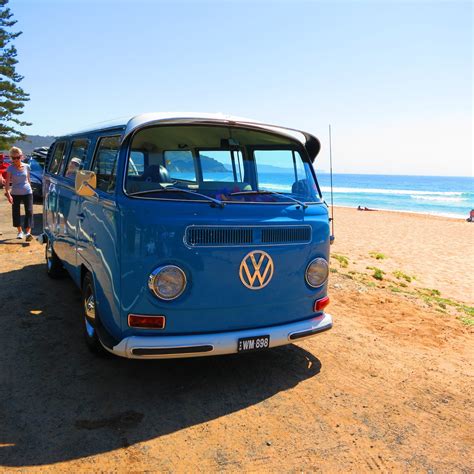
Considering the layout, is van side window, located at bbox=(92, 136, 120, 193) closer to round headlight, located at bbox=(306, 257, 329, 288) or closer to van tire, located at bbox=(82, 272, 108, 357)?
van tire, located at bbox=(82, 272, 108, 357)

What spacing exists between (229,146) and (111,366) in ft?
8.00

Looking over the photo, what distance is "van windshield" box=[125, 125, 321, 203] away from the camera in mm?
3930

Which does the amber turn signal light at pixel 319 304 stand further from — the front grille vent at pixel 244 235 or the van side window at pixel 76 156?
the van side window at pixel 76 156

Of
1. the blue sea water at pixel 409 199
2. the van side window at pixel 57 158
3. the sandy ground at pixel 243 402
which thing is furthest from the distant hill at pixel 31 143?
the sandy ground at pixel 243 402

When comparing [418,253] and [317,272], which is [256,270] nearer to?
[317,272]

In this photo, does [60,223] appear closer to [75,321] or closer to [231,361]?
[75,321]

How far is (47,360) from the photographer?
4.39 m

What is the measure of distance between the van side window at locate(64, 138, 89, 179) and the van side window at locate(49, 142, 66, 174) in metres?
0.62

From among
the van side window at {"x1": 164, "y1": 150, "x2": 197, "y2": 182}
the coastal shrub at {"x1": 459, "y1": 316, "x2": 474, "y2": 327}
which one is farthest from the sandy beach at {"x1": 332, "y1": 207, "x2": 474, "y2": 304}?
the van side window at {"x1": 164, "y1": 150, "x2": 197, "y2": 182}

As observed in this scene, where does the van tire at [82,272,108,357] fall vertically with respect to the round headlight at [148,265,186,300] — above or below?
below

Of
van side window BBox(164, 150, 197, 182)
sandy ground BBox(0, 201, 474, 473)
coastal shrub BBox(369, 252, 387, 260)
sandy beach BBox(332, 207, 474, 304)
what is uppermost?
van side window BBox(164, 150, 197, 182)

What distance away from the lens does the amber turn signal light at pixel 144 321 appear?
11.5 feet

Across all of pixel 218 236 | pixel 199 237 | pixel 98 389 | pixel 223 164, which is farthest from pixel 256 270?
pixel 98 389

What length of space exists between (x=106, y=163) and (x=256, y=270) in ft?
5.70
